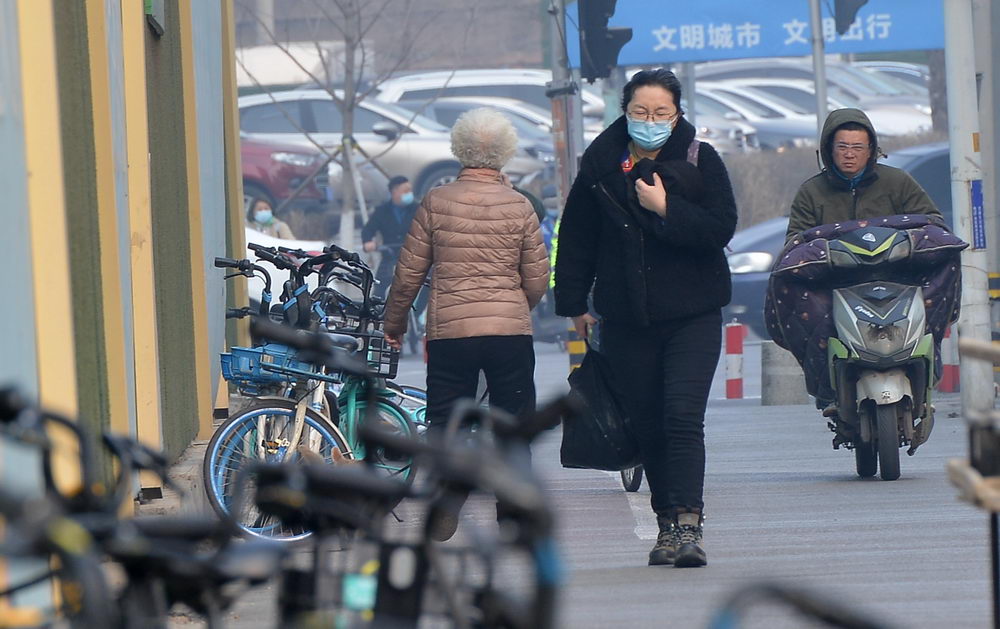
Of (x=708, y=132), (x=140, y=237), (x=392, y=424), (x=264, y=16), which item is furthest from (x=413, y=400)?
(x=264, y=16)

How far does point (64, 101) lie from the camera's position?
6117mm

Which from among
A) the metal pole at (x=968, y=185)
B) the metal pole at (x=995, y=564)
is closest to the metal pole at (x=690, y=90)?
the metal pole at (x=968, y=185)

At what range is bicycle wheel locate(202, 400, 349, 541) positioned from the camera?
8.12m

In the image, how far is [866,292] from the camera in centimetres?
976

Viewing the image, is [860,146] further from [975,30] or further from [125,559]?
[125,559]

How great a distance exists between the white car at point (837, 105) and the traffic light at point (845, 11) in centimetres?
1101

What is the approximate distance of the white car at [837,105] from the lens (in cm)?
3316

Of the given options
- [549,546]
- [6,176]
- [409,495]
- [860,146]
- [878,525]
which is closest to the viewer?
[549,546]

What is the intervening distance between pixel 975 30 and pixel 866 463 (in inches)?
273

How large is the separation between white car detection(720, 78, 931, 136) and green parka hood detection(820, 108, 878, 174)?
69.1ft

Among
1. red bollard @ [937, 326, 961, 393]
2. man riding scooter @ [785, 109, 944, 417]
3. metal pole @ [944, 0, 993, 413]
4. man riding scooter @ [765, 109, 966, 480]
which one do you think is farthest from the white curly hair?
red bollard @ [937, 326, 961, 393]

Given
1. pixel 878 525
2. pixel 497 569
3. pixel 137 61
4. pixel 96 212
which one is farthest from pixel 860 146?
pixel 497 569

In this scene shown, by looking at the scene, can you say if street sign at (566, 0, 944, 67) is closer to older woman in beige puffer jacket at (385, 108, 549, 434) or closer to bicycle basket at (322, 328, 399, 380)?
bicycle basket at (322, 328, 399, 380)

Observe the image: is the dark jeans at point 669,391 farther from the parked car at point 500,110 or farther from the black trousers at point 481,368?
the parked car at point 500,110
